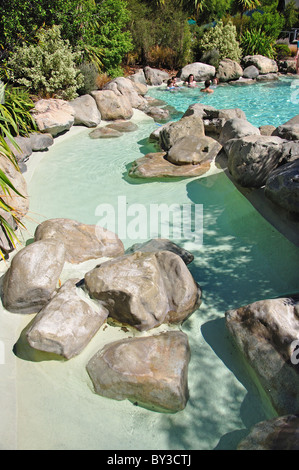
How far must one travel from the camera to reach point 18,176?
641 centimetres

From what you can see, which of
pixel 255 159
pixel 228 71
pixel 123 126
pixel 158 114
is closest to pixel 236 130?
pixel 255 159

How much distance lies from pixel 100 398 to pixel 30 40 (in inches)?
468

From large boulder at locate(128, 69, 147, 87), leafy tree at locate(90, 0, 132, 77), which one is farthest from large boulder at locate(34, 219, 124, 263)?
large boulder at locate(128, 69, 147, 87)

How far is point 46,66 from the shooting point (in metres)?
11.2

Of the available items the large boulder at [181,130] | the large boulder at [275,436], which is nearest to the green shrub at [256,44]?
the large boulder at [181,130]

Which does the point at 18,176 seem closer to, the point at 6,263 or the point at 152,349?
the point at 6,263

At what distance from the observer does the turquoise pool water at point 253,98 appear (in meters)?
13.4

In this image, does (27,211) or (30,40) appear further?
(30,40)

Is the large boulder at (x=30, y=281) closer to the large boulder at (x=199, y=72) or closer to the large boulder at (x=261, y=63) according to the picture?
the large boulder at (x=199, y=72)

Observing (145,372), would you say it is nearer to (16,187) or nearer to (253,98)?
(16,187)

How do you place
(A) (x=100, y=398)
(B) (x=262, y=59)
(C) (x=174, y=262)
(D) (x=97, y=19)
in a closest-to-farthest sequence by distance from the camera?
(A) (x=100, y=398)
(C) (x=174, y=262)
(D) (x=97, y=19)
(B) (x=262, y=59)

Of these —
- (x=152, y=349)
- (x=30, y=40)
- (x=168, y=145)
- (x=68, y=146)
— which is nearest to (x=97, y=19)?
(x=30, y=40)

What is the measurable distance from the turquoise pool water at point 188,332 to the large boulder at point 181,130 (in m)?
1.02

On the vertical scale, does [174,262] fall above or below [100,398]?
above
